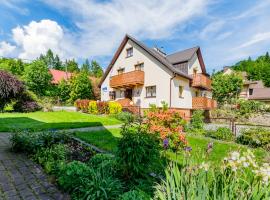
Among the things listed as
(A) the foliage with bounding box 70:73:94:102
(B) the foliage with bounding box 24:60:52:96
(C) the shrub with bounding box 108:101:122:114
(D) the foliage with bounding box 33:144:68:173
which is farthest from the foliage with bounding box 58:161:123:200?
(B) the foliage with bounding box 24:60:52:96

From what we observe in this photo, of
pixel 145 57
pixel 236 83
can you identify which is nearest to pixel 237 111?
pixel 236 83

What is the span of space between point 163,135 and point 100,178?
3.55 metres

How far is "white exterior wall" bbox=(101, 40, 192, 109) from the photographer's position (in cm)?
1730

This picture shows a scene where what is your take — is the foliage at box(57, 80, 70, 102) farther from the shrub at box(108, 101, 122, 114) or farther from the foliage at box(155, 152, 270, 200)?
the foliage at box(155, 152, 270, 200)

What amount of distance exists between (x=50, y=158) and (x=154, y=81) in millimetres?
14803

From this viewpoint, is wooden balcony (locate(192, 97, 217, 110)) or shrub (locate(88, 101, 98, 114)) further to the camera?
wooden balcony (locate(192, 97, 217, 110))

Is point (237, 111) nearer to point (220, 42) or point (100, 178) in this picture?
point (220, 42)

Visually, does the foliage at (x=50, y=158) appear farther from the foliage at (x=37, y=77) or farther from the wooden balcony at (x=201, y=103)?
the foliage at (x=37, y=77)

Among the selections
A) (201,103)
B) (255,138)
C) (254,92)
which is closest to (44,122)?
(255,138)

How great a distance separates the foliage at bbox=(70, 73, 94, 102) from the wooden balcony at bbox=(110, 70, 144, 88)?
389 inches

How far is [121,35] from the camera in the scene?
21.5 metres

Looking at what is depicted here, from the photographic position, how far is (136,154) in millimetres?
3041

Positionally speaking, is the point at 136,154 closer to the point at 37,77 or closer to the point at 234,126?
the point at 234,126

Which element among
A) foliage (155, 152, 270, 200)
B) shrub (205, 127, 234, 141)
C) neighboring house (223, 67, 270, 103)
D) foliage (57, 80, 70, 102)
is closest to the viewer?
foliage (155, 152, 270, 200)
